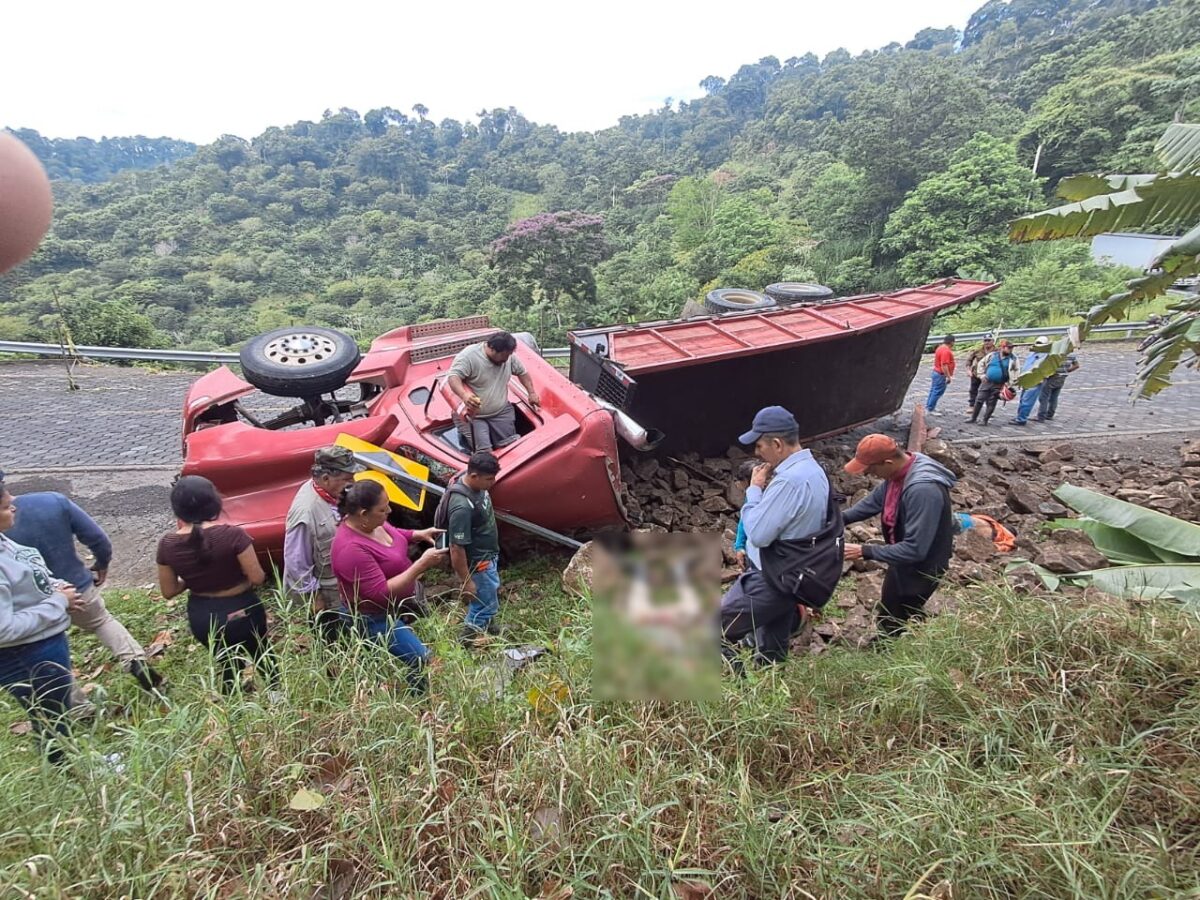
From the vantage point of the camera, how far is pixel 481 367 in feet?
14.9

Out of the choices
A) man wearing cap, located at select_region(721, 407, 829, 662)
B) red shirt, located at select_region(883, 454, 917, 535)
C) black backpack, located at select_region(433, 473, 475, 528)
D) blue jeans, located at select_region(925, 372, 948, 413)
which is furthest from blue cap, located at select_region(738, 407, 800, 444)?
blue jeans, located at select_region(925, 372, 948, 413)

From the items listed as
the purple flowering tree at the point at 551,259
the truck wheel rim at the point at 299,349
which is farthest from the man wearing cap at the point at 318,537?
the purple flowering tree at the point at 551,259

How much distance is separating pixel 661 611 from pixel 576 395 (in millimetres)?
3690

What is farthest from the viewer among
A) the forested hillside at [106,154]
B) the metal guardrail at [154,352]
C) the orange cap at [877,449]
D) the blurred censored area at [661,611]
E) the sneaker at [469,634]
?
the forested hillside at [106,154]

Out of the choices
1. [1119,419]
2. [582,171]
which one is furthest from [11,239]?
[582,171]

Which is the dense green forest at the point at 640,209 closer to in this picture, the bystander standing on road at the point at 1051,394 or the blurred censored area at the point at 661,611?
the blurred censored area at the point at 661,611

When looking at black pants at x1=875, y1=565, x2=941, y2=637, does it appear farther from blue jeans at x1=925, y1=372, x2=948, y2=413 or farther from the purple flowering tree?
the purple flowering tree

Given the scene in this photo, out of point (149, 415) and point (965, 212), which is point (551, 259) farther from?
point (149, 415)

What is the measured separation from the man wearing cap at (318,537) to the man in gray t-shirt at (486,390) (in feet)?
5.00

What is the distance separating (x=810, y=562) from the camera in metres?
2.71

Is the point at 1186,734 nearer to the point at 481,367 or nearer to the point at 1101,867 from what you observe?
the point at 1101,867

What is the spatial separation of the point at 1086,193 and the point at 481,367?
4046 millimetres

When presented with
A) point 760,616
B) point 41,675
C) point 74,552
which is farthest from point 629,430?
point 41,675

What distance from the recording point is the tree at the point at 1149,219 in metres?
3.34
